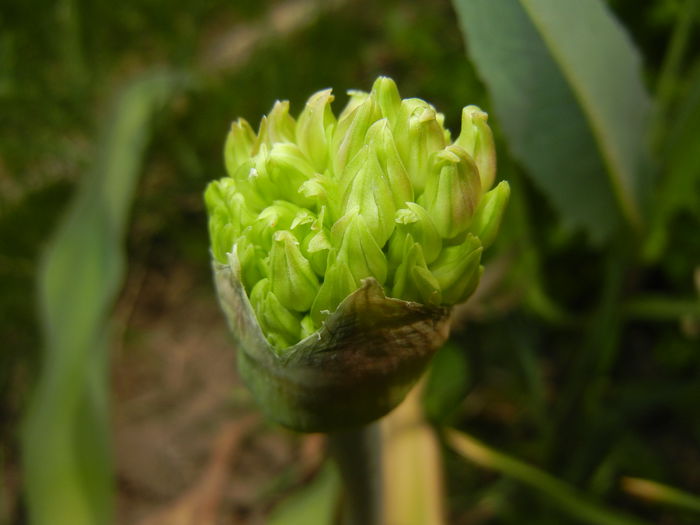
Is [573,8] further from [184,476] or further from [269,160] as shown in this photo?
[184,476]

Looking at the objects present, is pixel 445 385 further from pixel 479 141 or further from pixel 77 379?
pixel 479 141

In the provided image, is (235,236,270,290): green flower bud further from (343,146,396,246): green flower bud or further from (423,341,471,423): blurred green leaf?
(423,341,471,423): blurred green leaf

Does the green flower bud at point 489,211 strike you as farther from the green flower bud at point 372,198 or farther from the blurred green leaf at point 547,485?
the blurred green leaf at point 547,485

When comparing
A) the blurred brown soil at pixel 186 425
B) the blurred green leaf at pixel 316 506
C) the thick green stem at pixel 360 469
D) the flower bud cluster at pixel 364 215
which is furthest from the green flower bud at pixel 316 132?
the blurred brown soil at pixel 186 425

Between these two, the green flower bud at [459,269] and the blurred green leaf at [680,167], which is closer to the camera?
the green flower bud at [459,269]

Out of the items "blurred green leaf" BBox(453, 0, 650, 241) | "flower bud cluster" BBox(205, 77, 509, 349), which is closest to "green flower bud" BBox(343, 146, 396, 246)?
"flower bud cluster" BBox(205, 77, 509, 349)
